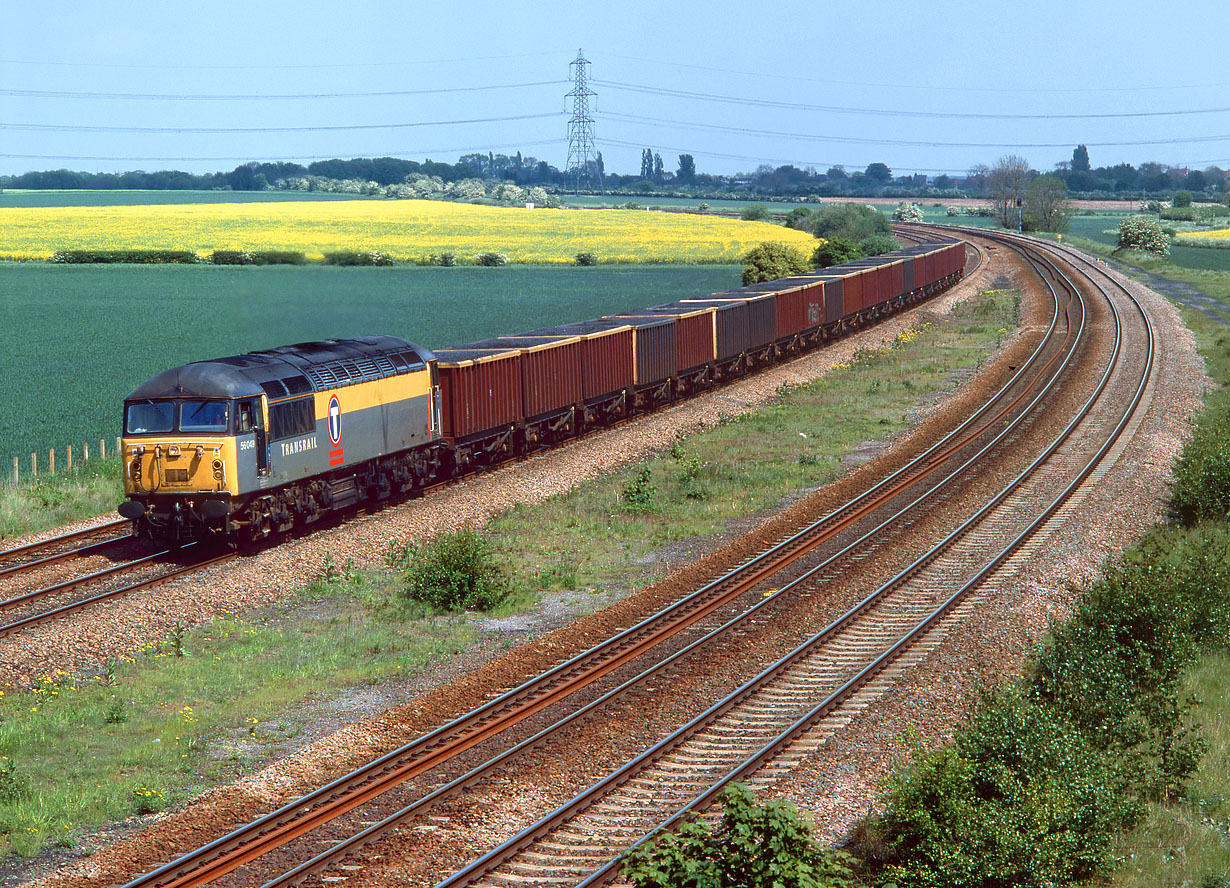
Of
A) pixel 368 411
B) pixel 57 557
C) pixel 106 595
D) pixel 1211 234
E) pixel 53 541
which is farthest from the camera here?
pixel 1211 234

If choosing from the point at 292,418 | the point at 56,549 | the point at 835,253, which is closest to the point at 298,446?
the point at 292,418

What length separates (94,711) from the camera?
1662cm

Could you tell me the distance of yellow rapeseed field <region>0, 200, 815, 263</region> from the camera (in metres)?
99.1

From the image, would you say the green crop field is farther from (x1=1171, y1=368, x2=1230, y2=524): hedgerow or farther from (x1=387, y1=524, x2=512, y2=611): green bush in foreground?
(x1=1171, y1=368, x2=1230, y2=524): hedgerow

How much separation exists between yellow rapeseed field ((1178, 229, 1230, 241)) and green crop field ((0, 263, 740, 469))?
2841 inches

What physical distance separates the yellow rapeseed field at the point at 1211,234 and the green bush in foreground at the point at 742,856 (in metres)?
146

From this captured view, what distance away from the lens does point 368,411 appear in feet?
90.7

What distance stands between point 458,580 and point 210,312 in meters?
52.9

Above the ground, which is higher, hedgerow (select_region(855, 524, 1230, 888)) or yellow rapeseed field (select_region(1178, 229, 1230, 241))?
yellow rapeseed field (select_region(1178, 229, 1230, 241))

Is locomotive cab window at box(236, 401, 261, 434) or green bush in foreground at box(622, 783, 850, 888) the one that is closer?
green bush in foreground at box(622, 783, 850, 888)

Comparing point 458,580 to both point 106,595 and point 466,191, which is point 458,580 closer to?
point 106,595

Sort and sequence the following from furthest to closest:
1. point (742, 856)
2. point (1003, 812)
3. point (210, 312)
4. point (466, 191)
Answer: point (466, 191), point (210, 312), point (1003, 812), point (742, 856)

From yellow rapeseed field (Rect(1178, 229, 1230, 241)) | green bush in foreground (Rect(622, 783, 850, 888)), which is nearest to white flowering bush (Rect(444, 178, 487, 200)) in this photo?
yellow rapeseed field (Rect(1178, 229, 1230, 241))

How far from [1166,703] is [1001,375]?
117 ft
